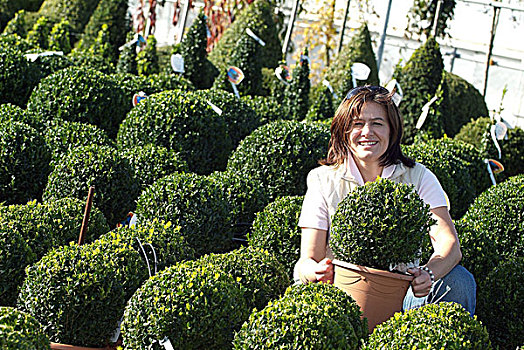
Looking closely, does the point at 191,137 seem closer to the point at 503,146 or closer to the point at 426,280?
the point at 426,280

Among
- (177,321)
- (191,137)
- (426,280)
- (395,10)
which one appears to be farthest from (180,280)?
(395,10)

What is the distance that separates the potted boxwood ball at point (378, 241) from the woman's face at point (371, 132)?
33 cm

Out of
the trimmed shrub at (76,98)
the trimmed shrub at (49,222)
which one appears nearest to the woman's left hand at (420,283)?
the trimmed shrub at (49,222)

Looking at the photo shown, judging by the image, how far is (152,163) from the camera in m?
3.93

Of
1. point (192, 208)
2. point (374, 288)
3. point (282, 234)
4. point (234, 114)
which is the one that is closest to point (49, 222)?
point (192, 208)

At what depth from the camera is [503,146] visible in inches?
214

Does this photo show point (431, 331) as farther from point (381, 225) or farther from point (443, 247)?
point (443, 247)

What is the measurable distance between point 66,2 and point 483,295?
7176mm

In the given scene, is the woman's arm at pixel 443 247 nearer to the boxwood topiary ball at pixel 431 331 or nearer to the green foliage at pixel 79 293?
the boxwood topiary ball at pixel 431 331

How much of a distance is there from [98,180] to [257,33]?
3.76 m

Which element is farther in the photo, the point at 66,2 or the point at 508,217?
the point at 66,2

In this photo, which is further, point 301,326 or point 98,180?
point 98,180

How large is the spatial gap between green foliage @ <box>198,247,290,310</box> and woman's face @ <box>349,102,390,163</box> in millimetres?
595

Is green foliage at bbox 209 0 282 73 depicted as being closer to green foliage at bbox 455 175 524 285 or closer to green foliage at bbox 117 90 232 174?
green foliage at bbox 117 90 232 174
